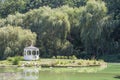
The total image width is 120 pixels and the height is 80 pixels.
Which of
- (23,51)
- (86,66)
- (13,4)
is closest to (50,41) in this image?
(23,51)

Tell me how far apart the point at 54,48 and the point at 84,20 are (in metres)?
6.23

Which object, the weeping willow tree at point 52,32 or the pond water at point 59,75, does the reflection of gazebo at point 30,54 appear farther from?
→ the pond water at point 59,75

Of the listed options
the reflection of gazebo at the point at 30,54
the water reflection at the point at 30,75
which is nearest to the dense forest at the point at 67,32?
the reflection of gazebo at the point at 30,54

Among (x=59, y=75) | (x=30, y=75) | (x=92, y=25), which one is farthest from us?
(x=92, y=25)

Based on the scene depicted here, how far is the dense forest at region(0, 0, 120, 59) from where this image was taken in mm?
51625

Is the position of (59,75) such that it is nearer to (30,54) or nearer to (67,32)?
(30,54)

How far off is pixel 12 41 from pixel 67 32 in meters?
9.81

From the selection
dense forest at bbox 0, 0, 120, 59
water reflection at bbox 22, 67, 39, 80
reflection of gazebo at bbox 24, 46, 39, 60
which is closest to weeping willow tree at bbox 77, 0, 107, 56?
dense forest at bbox 0, 0, 120, 59

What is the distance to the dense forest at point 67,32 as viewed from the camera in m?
51.6

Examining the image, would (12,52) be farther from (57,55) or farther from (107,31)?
(107,31)

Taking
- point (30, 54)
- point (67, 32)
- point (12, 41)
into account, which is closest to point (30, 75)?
point (30, 54)

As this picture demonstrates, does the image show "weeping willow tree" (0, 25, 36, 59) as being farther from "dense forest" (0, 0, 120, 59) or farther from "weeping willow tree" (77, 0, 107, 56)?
"weeping willow tree" (77, 0, 107, 56)

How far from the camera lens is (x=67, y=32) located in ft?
186

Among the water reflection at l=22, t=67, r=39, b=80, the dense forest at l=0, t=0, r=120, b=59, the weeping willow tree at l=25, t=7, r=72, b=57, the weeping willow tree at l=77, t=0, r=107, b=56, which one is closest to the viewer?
the water reflection at l=22, t=67, r=39, b=80
